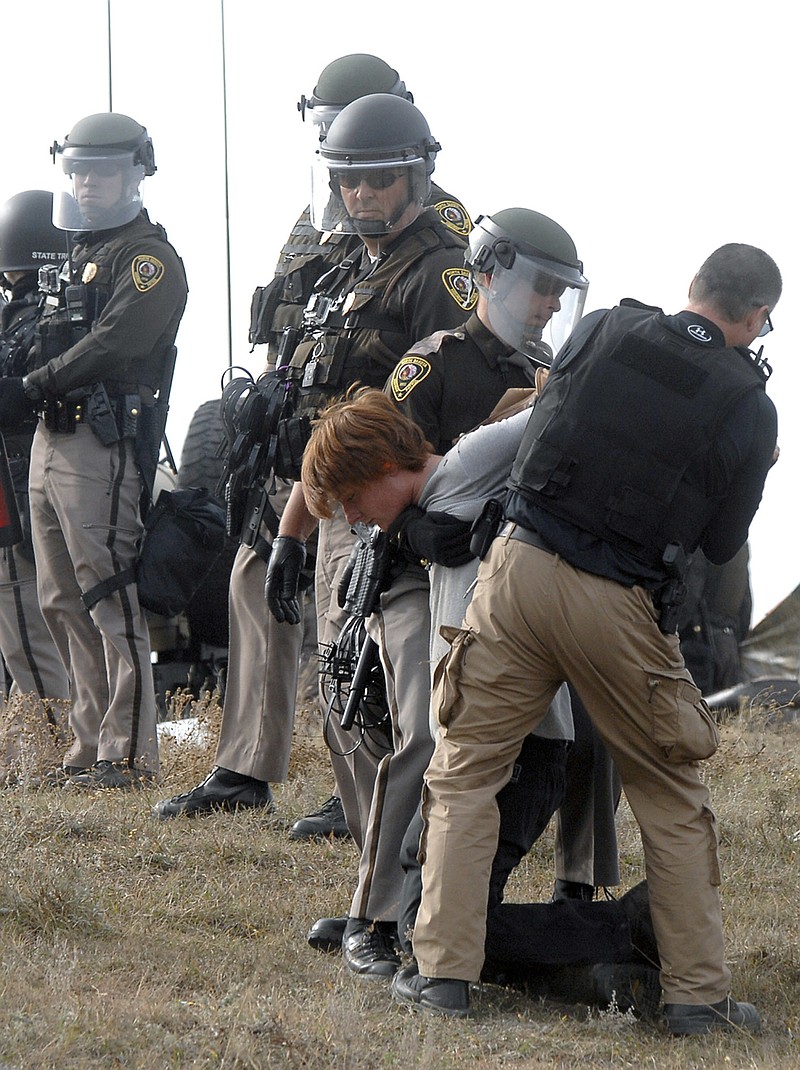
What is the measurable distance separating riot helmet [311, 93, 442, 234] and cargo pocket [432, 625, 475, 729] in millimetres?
1663

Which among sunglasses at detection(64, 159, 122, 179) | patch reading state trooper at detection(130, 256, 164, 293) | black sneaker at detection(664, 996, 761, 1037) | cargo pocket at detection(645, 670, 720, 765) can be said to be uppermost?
sunglasses at detection(64, 159, 122, 179)

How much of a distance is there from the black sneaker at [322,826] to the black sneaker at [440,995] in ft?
5.66

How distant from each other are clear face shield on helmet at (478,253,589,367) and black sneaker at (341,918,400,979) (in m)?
1.61

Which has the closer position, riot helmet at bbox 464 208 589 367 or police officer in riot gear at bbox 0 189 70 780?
riot helmet at bbox 464 208 589 367

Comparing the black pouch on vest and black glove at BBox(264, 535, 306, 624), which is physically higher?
the black pouch on vest

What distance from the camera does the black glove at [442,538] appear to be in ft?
12.3

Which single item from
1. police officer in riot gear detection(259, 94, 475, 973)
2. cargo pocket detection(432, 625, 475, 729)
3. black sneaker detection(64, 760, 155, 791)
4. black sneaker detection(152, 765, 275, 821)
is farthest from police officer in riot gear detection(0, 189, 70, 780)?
cargo pocket detection(432, 625, 475, 729)

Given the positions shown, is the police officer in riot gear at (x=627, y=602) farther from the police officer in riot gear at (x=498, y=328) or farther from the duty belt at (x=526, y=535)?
the police officer in riot gear at (x=498, y=328)

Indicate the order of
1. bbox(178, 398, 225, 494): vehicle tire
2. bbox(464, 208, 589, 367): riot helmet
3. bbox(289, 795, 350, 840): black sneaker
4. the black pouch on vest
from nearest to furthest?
the black pouch on vest < bbox(464, 208, 589, 367): riot helmet < bbox(289, 795, 350, 840): black sneaker < bbox(178, 398, 225, 494): vehicle tire

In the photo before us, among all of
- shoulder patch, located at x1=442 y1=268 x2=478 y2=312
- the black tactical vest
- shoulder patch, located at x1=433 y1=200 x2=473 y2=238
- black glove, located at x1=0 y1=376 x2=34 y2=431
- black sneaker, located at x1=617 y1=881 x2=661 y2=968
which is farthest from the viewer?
black glove, located at x1=0 y1=376 x2=34 y2=431

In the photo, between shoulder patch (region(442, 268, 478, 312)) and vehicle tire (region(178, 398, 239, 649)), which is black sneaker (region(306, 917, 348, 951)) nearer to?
shoulder patch (region(442, 268, 478, 312))

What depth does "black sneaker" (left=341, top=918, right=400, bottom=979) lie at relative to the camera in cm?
383

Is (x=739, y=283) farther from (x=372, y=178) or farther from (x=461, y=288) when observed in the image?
(x=372, y=178)

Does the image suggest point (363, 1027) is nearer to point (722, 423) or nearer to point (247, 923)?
point (247, 923)
